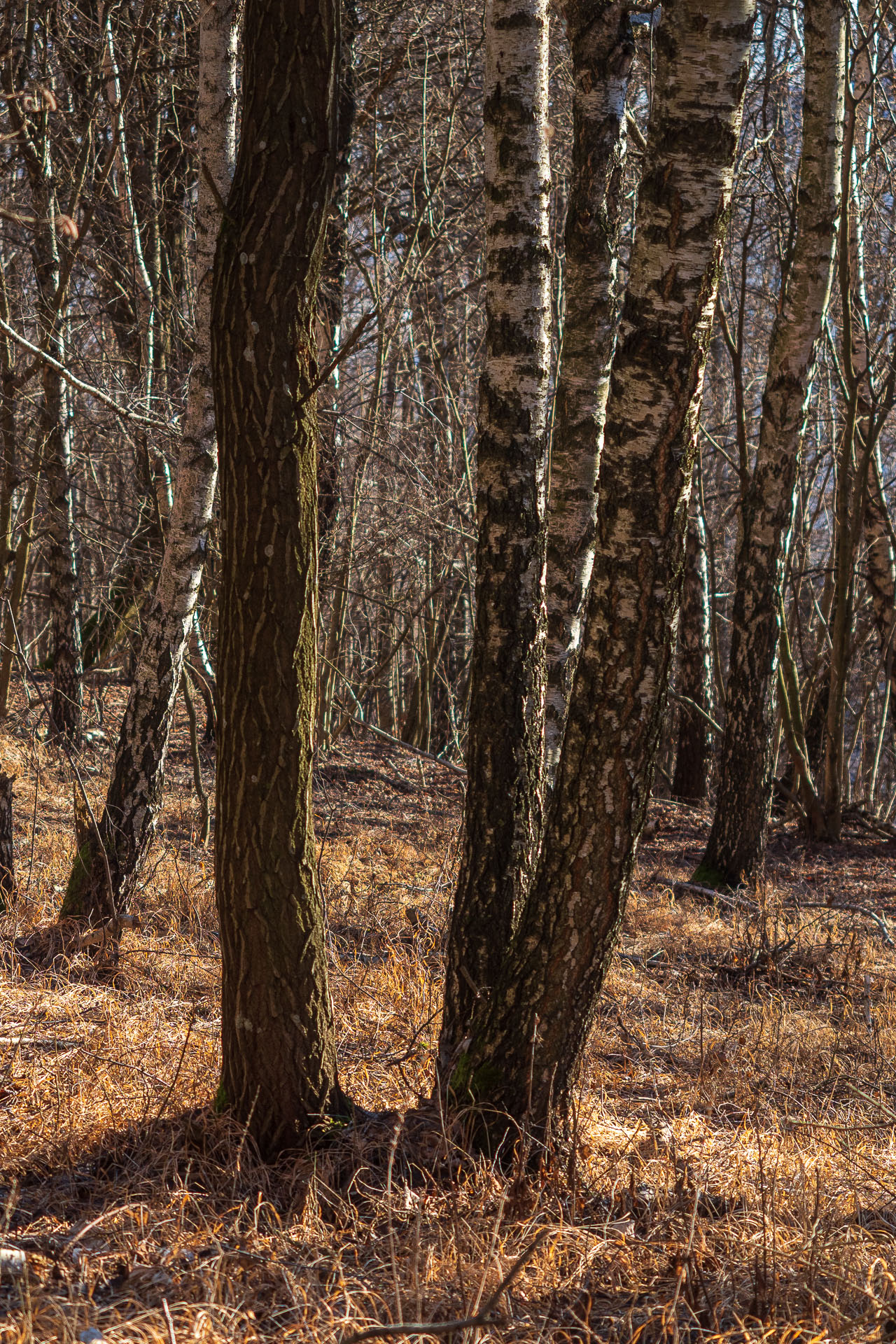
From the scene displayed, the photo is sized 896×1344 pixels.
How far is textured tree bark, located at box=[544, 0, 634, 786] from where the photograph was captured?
427 centimetres

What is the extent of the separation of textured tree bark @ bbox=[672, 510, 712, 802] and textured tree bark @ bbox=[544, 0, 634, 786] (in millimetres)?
6684

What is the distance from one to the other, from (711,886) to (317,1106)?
4.88 m

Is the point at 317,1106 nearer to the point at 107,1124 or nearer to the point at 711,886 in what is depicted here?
the point at 107,1124

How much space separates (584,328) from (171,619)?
2486 millimetres

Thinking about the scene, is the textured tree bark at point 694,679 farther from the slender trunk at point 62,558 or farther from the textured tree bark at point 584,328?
the textured tree bark at point 584,328

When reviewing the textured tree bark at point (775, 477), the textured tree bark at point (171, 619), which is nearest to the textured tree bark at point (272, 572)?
the textured tree bark at point (171, 619)

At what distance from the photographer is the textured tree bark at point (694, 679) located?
11.0 metres

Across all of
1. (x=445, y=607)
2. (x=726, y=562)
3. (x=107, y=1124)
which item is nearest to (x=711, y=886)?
(x=107, y=1124)

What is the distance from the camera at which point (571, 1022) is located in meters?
3.12

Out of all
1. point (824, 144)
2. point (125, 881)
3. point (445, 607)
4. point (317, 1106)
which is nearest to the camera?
point (317, 1106)

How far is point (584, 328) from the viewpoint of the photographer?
435 cm

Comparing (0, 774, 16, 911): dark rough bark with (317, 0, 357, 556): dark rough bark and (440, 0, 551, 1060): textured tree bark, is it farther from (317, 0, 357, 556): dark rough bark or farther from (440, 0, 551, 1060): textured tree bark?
(317, 0, 357, 556): dark rough bark

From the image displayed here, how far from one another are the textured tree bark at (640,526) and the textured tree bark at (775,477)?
4580 millimetres

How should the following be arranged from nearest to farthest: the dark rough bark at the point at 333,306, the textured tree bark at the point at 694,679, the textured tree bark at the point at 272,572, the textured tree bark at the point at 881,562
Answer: the textured tree bark at the point at 272,572 → the dark rough bark at the point at 333,306 → the textured tree bark at the point at 881,562 → the textured tree bark at the point at 694,679
